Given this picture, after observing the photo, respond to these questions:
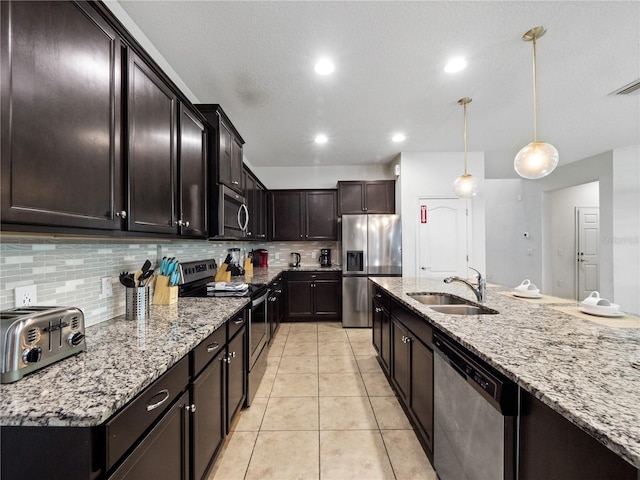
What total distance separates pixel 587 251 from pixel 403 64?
19.5ft

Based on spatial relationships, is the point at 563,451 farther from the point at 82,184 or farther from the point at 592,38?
the point at 592,38

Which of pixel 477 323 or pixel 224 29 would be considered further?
pixel 224 29

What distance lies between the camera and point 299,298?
4613 millimetres

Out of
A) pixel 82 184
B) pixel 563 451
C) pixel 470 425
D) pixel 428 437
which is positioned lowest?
pixel 428 437

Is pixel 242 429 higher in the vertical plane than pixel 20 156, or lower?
lower

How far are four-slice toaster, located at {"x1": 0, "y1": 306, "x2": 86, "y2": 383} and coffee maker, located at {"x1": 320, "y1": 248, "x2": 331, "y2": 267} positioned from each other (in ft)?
13.2

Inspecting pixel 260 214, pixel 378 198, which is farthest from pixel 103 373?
pixel 378 198

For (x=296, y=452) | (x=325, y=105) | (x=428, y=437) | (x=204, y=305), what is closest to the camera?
(x=428, y=437)

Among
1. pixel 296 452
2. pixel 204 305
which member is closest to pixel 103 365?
pixel 204 305

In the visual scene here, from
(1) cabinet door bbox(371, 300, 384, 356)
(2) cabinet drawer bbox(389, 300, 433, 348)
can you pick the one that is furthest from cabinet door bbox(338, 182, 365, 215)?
(2) cabinet drawer bbox(389, 300, 433, 348)

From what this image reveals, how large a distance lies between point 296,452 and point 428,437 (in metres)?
0.82

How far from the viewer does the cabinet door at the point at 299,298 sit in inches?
181

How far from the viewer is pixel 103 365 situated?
951mm

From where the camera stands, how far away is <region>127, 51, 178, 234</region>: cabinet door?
129cm
